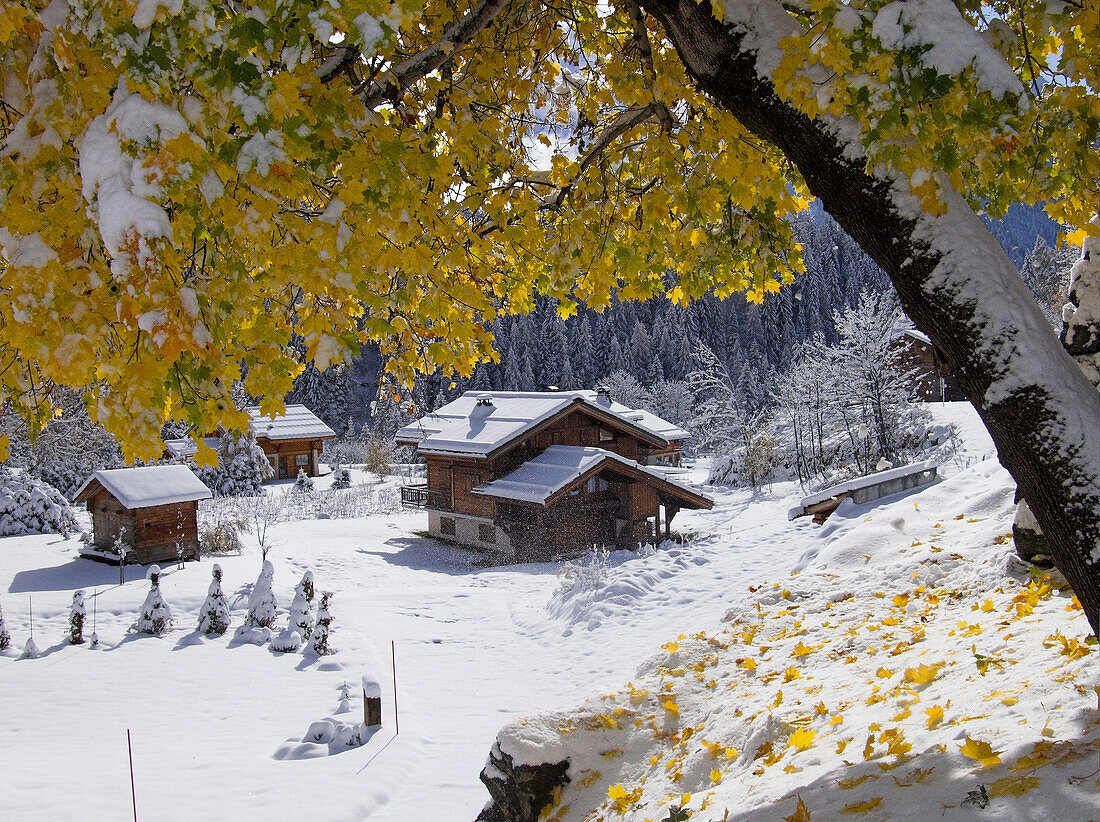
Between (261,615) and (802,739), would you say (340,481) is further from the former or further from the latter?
(802,739)

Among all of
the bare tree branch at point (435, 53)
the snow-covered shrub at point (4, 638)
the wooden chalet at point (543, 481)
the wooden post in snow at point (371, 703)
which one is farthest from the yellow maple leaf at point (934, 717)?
the wooden chalet at point (543, 481)

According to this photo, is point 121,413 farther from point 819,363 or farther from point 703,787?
point 819,363

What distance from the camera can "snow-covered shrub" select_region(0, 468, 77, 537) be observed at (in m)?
23.2

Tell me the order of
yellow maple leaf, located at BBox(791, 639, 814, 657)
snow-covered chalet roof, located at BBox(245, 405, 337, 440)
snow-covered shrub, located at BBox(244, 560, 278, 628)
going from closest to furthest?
yellow maple leaf, located at BBox(791, 639, 814, 657), snow-covered shrub, located at BBox(244, 560, 278, 628), snow-covered chalet roof, located at BBox(245, 405, 337, 440)

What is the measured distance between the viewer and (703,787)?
4246 millimetres

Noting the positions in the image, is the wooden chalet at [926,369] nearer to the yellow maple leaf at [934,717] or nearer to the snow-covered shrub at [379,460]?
the snow-covered shrub at [379,460]

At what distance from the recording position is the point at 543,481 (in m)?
23.3

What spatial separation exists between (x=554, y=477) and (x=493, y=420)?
4.84 meters

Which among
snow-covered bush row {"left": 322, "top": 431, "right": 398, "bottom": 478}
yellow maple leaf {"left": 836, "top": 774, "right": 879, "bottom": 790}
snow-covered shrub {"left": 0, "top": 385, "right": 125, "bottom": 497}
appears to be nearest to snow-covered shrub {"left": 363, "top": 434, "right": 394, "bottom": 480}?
snow-covered bush row {"left": 322, "top": 431, "right": 398, "bottom": 478}

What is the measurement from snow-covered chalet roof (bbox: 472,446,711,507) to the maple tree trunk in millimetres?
19010

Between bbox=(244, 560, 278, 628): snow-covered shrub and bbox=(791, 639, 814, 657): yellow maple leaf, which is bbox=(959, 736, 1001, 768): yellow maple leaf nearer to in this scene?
bbox=(791, 639, 814, 657): yellow maple leaf

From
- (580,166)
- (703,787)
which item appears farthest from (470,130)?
(703,787)

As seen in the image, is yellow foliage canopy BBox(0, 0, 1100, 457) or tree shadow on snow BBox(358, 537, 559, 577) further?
tree shadow on snow BBox(358, 537, 559, 577)

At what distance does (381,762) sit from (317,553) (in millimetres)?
15079
